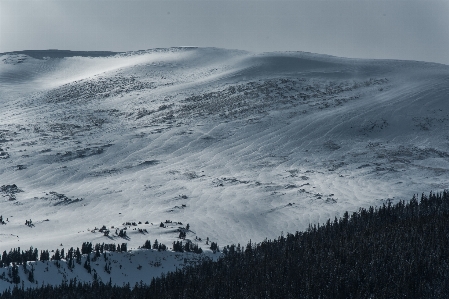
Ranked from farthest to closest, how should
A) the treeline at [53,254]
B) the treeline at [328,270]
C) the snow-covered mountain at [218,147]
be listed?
the snow-covered mountain at [218,147], the treeline at [53,254], the treeline at [328,270]

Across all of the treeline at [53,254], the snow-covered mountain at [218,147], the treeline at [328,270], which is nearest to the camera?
the treeline at [328,270]

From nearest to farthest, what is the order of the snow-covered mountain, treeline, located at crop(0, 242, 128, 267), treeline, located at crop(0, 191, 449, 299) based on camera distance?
treeline, located at crop(0, 191, 449, 299) → treeline, located at crop(0, 242, 128, 267) → the snow-covered mountain

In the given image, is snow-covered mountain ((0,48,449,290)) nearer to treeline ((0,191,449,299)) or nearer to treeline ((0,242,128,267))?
treeline ((0,242,128,267))

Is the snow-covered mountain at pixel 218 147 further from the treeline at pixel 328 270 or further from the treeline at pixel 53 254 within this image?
the treeline at pixel 328 270

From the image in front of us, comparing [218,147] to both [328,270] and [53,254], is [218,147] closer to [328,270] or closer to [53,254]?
[53,254]

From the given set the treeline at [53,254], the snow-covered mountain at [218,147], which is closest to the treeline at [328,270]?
the treeline at [53,254]

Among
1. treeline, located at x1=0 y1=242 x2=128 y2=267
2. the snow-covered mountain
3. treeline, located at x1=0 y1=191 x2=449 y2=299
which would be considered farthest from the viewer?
the snow-covered mountain

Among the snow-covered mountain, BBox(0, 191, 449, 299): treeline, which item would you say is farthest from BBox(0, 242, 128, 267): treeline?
BBox(0, 191, 449, 299): treeline
